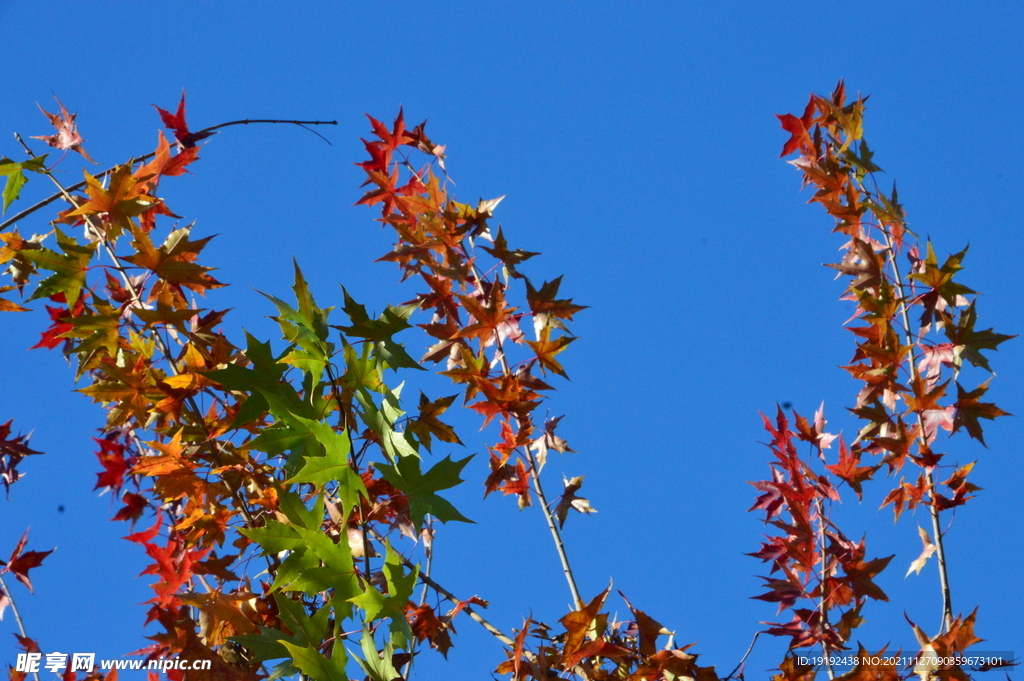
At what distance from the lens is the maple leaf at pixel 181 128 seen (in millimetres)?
2701

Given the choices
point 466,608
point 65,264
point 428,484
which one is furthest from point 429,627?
point 65,264

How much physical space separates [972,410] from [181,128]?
286 centimetres

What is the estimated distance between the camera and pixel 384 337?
182 cm

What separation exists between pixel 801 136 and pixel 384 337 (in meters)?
2.32

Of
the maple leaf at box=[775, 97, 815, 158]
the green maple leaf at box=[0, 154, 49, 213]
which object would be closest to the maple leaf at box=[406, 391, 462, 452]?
the green maple leaf at box=[0, 154, 49, 213]

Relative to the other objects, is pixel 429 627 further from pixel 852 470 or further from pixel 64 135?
pixel 64 135

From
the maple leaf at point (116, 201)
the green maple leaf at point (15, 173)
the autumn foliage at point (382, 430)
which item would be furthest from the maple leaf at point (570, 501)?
the green maple leaf at point (15, 173)

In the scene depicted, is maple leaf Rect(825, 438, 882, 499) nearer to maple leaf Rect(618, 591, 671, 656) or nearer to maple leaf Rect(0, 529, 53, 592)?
maple leaf Rect(618, 591, 671, 656)

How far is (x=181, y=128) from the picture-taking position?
8.91 feet

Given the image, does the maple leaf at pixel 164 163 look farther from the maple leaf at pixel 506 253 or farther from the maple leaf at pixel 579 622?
the maple leaf at pixel 579 622

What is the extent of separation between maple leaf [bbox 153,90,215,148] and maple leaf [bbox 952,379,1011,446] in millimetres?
2707

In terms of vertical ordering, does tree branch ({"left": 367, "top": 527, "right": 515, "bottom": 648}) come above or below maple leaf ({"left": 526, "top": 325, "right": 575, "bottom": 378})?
below

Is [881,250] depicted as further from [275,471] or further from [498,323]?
[275,471]

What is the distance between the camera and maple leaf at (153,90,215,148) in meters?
2.70
